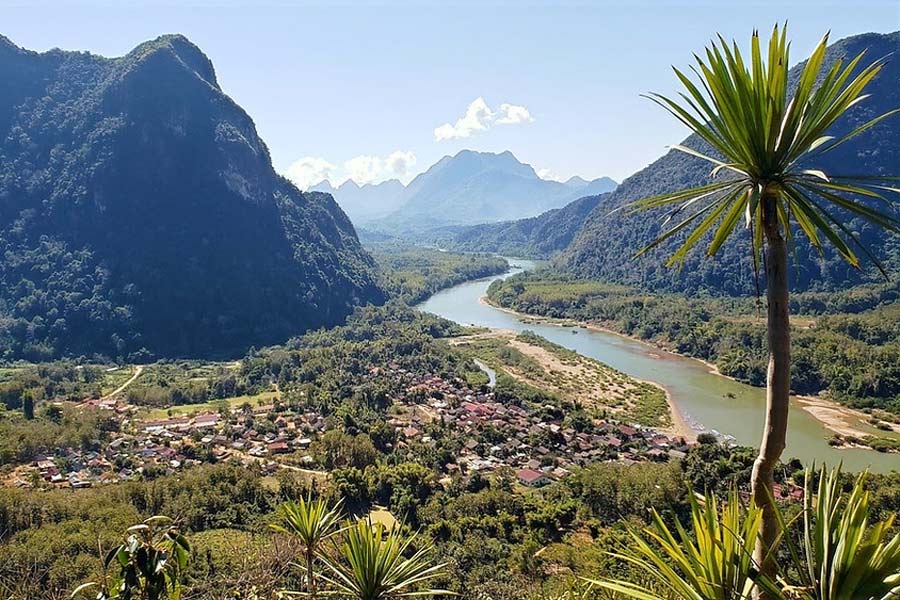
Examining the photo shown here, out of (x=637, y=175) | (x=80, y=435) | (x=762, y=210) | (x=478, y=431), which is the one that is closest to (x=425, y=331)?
(x=478, y=431)

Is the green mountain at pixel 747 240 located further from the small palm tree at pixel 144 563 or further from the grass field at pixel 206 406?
the small palm tree at pixel 144 563

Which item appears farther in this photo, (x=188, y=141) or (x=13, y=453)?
(x=188, y=141)

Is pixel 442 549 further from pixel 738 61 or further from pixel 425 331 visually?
pixel 425 331

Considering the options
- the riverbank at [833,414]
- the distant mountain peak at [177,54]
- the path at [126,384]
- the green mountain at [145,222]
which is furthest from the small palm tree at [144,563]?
the distant mountain peak at [177,54]

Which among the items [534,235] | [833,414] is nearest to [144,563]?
[833,414]

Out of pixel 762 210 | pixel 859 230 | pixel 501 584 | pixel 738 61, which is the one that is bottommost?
pixel 501 584

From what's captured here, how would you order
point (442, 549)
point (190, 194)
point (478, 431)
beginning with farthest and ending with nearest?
1. point (190, 194)
2. point (478, 431)
3. point (442, 549)

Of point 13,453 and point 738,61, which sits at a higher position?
point 738,61
